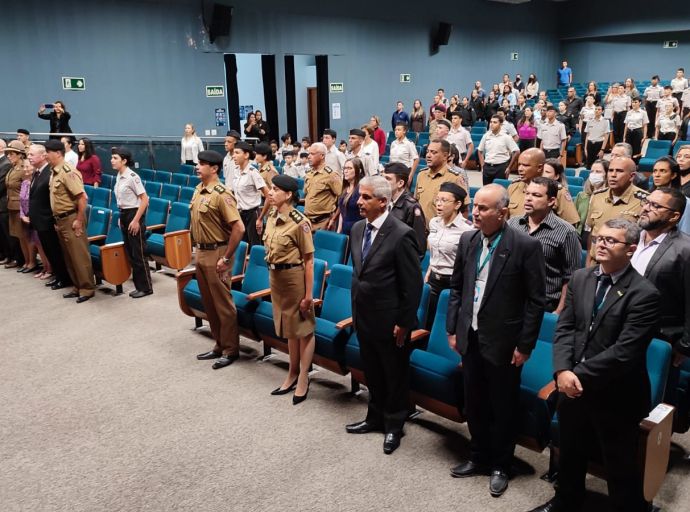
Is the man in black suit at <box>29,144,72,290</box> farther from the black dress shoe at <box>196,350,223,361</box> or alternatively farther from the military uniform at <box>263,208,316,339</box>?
the military uniform at <box>263,208,316,339</box>

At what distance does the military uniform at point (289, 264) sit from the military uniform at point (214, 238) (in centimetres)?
62

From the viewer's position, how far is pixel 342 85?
15.1 m

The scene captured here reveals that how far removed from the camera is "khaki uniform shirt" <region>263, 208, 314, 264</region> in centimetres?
359

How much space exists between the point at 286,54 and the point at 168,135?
346 centimetres

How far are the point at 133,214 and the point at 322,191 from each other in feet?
6.14

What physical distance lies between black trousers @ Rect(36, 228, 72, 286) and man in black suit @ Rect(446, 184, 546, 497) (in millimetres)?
4840

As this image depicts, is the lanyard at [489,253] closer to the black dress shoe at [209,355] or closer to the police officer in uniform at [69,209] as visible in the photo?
the black dress shoe at [209,355]

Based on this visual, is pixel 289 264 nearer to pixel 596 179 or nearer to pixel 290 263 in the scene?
pixel 290 263

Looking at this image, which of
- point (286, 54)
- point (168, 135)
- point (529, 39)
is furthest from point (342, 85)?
point (529, 39)

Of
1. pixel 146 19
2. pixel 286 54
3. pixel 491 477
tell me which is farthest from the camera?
pixel 286 54

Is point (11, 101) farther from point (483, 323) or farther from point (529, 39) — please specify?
point (529, 39)

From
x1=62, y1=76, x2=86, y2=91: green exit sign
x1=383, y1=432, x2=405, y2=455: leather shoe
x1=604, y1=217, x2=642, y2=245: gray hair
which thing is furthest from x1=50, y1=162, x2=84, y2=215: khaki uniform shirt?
x1=62, y1=76, x2=86, y2=91: green exit sign

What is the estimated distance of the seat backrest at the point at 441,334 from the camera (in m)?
3.51

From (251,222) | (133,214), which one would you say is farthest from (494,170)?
(133,214)
